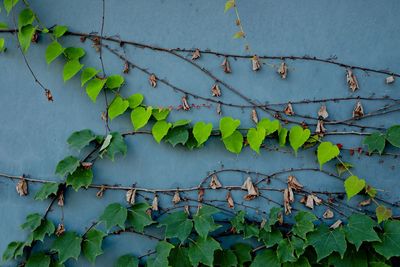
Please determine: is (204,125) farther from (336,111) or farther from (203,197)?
(336,111)

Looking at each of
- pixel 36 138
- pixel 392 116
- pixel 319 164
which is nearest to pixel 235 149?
pixel 319 164

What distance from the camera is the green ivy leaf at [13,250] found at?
293 centimetres

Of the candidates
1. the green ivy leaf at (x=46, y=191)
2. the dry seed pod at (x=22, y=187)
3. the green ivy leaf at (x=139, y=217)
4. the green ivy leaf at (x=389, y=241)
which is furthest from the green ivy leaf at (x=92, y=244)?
the green ivy leaf at (x=389, y=241)

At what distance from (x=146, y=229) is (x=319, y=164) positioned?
96cm

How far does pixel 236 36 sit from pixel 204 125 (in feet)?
1.59

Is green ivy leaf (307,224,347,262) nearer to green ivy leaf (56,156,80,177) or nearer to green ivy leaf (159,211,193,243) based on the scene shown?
green ivy leaf (159,211,193,243)

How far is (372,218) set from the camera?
2.90m

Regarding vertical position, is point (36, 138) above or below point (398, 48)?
below

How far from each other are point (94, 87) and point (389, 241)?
1656 mm

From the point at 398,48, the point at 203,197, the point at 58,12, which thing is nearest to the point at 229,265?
the point at 203,197

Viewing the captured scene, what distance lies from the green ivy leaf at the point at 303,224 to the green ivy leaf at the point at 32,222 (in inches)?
51.4

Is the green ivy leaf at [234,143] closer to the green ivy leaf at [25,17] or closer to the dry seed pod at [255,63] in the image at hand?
the dry seed pod at [255,63]

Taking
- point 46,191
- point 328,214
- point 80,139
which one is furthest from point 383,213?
point 46,191

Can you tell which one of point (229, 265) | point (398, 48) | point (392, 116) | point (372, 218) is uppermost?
point (398, 48)
